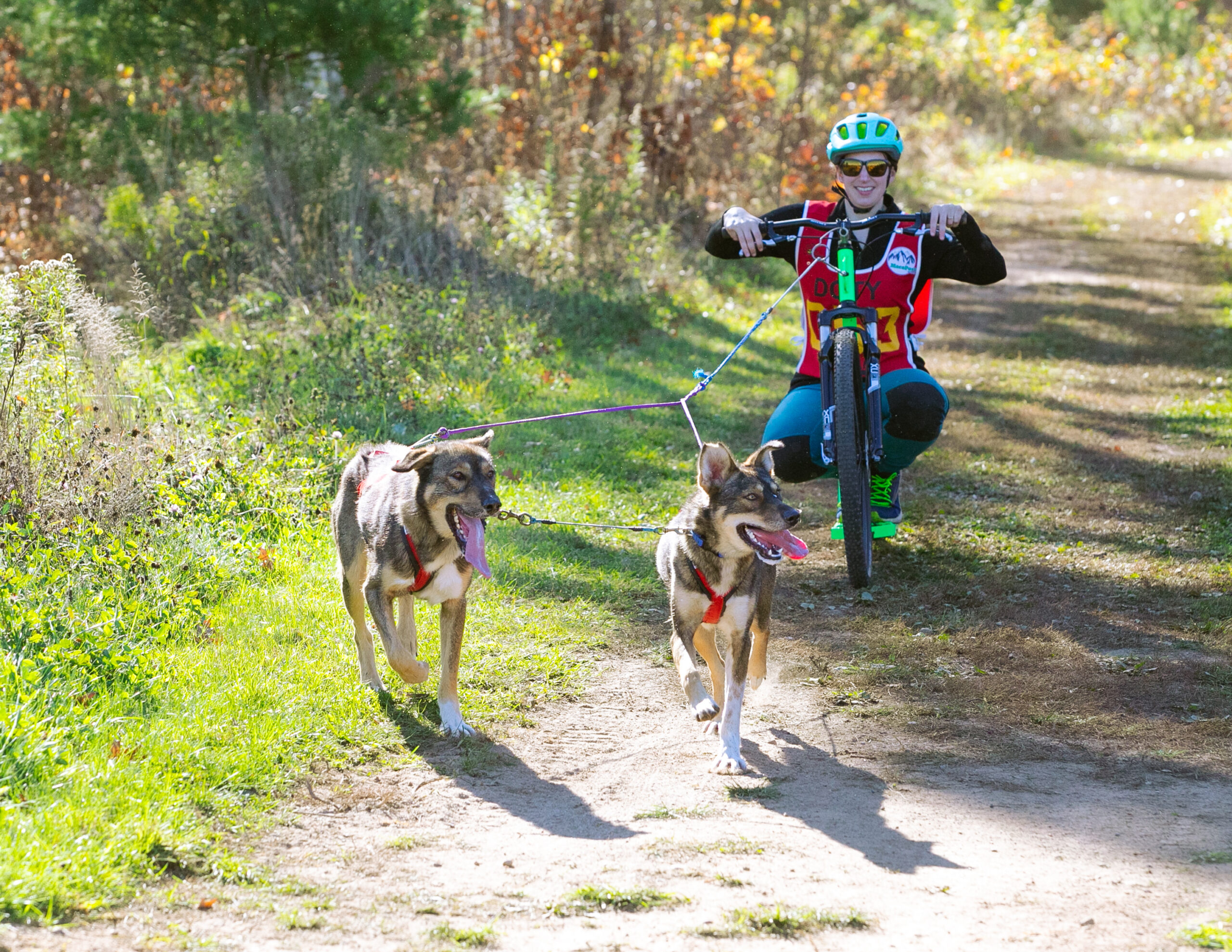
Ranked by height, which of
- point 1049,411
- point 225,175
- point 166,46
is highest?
point 166,46

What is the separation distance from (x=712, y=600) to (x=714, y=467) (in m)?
0.56

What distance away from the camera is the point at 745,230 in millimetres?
6648

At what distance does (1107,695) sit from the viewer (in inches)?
219

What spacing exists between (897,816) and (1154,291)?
12.6m

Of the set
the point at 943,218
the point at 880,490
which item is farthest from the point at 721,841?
the point at 943,218

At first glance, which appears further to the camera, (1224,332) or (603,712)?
(1224,332)

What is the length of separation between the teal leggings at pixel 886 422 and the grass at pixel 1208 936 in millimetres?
3646

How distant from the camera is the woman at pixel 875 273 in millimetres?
6715

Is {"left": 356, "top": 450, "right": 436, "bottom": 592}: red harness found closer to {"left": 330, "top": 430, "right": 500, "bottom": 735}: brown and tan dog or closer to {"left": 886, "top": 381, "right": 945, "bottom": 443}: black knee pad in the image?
{"left": 330, "top": 430, "right": 500, "bottom": 735}: brown and tan dog

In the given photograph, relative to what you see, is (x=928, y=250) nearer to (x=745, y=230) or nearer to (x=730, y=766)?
(x=745, y=230)

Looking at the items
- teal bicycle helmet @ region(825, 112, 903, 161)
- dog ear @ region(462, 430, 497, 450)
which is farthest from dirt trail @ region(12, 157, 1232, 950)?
teal bicycle helmet @ region(825, 112, 903, 161)

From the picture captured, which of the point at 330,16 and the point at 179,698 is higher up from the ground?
the point at 330,16

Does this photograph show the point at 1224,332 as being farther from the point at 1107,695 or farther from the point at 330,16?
the point at 330,16

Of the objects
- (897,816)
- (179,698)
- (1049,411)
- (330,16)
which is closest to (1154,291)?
(1049,411)
